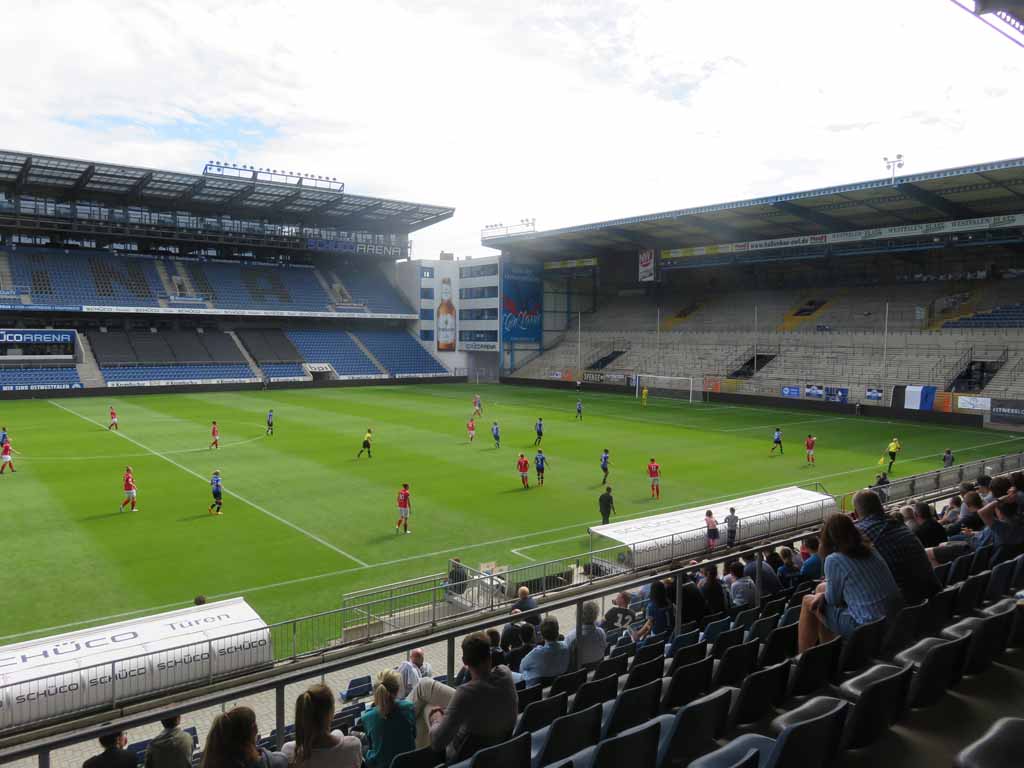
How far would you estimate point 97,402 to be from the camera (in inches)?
2157

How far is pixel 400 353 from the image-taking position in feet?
265

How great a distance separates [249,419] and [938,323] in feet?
163

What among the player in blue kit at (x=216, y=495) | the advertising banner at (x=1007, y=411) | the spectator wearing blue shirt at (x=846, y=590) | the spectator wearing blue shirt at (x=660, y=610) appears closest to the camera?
the spectator wearing blue shirt at (x=846, y=590)

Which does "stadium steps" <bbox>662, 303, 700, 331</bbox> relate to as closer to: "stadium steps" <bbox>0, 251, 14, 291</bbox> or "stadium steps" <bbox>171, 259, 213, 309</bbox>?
"stadium steps" <bbox>171, 259, 213, 309</bbox>

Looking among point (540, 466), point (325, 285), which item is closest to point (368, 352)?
point (325, 285)

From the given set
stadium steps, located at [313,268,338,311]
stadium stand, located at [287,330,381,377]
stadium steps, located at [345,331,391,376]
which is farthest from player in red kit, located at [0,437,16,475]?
stadium steps, located at [313,268,338,311]

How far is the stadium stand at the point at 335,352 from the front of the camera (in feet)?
245

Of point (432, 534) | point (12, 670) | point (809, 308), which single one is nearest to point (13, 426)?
point (432, 534)

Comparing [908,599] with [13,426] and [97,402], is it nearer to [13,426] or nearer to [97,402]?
[13,426]

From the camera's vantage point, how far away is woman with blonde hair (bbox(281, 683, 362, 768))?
436 cm

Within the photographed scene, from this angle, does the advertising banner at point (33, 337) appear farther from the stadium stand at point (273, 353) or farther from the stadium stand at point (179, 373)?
the stadium stand at point (273, 353)

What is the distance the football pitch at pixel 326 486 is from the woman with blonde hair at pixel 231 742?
40.7 ft

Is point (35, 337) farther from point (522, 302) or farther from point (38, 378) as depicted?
point (522, 302)

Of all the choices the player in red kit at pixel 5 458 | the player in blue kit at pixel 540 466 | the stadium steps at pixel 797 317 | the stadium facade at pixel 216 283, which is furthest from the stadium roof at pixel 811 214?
the player in red kit at pixel 5 458
